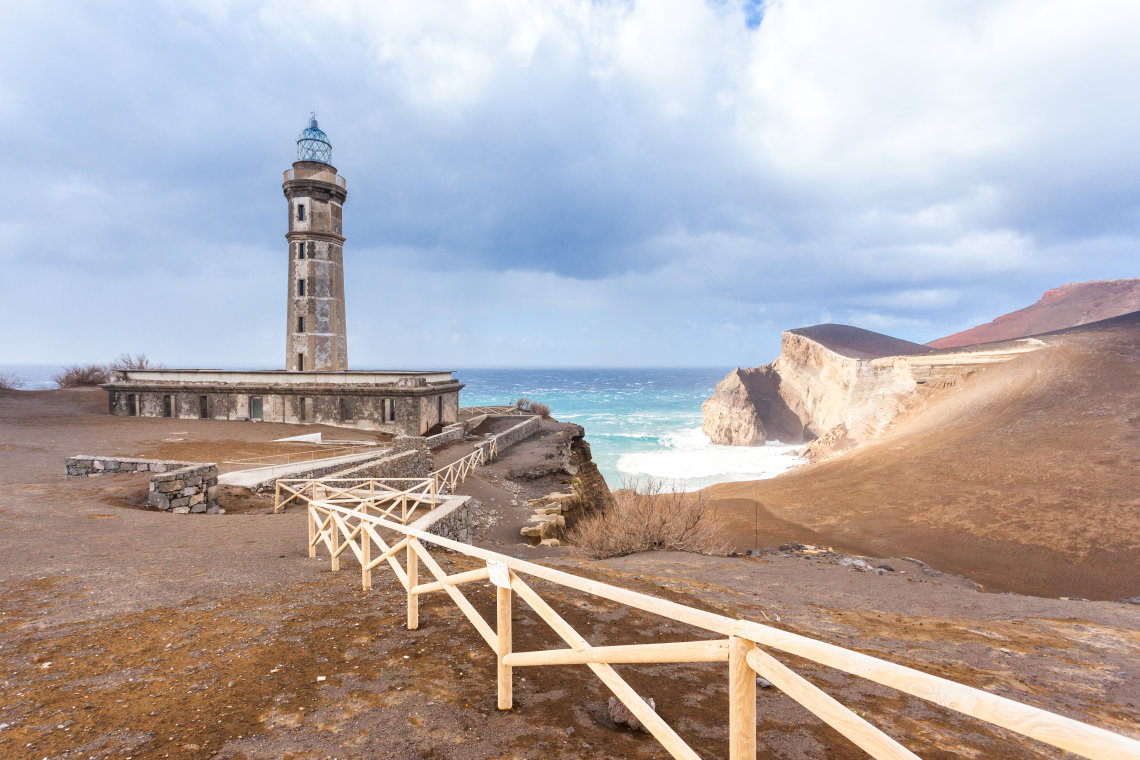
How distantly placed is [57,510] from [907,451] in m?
31.2

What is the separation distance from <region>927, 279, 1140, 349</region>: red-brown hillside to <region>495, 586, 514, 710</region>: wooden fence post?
4234 inches

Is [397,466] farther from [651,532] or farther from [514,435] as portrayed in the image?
Answer: [514,435]

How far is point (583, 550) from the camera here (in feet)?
43.1

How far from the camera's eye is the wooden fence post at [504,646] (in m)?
3.52

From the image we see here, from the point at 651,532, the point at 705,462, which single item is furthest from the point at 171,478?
the point at 705,462

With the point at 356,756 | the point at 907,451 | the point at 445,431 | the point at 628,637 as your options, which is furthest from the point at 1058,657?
the point at 445,431

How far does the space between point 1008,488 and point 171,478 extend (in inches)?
1086

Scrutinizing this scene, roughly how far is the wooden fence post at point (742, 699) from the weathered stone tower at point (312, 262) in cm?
3253

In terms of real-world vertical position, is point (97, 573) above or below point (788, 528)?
above

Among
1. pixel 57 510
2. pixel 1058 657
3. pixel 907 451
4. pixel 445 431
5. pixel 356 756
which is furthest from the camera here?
pixel 445 431

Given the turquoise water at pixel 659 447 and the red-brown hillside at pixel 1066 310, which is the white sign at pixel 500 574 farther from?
the red-brown hillside at pixel 1066 310

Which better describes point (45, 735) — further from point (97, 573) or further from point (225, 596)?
point (97, 573)

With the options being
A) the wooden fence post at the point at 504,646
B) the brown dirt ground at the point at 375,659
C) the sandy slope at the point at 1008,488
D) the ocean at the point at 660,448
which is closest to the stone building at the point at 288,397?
the ocean at the point at 660,448

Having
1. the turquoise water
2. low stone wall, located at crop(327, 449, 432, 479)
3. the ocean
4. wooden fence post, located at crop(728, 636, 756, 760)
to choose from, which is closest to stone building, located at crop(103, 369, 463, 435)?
low stone wall, located at crop(327, 449, 432, 479)
